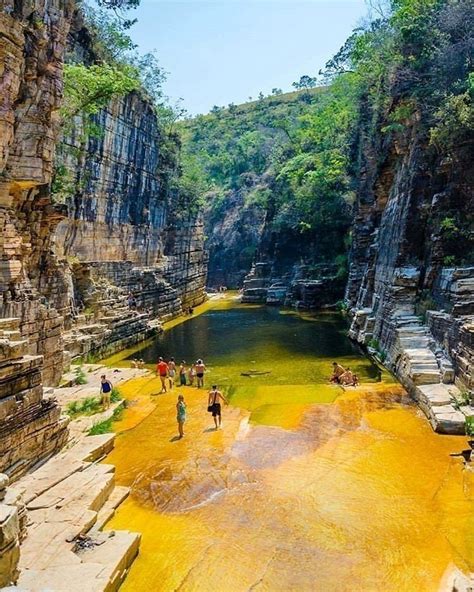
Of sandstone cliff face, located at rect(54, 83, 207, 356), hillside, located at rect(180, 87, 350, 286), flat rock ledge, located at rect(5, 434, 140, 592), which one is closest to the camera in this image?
flat rock ledge, located at rect(5, 434, 140, 592)

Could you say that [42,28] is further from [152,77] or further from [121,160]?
[152,77]

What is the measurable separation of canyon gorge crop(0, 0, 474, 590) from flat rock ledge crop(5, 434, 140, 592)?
102 millimetres

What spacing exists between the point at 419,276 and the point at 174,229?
26278mm

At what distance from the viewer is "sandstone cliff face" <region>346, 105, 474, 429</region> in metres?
15.3

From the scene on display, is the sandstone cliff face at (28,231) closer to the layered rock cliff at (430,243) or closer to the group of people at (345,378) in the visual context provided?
the layered rock cliff at (430,243)

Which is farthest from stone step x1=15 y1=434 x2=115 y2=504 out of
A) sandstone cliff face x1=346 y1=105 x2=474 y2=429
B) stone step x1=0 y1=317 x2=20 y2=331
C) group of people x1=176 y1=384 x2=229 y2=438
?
sandstone cliff face x1=346 y1=105 x2=474 y2=429

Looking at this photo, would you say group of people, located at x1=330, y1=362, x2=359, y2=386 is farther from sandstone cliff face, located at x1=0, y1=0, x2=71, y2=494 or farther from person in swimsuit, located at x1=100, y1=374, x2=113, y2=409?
sandstone cliff face, located at x1=0, y1=0, x2=71, y2=494

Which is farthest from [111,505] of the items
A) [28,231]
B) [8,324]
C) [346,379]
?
[346,379]

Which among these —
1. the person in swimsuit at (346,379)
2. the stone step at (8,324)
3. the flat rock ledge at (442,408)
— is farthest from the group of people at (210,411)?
the flat rock ledge at (442,408)

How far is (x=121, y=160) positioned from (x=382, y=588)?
29.6 meters

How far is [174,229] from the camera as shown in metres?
42.6

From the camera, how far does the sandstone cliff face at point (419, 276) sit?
601 inches

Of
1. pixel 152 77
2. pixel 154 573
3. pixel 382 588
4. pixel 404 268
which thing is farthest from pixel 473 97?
pixel 152 77

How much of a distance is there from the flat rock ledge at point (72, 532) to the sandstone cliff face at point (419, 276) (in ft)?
30.8
